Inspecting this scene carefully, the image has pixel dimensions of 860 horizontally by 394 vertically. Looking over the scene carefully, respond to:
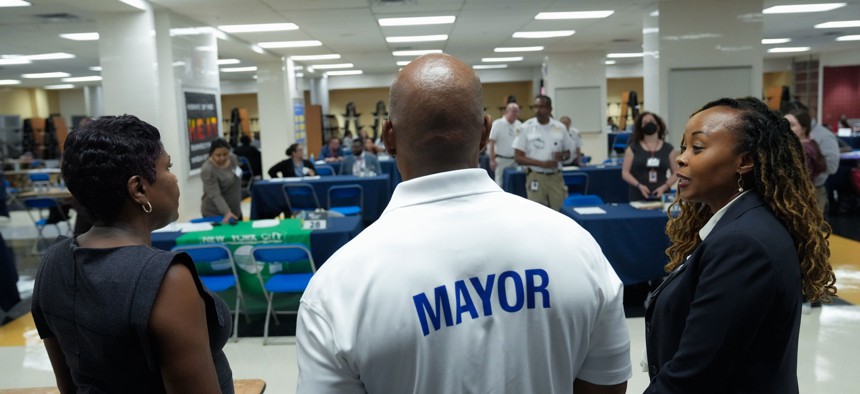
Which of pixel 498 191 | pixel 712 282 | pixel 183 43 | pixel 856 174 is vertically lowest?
pixel 856 174

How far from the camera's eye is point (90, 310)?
4.26 feet

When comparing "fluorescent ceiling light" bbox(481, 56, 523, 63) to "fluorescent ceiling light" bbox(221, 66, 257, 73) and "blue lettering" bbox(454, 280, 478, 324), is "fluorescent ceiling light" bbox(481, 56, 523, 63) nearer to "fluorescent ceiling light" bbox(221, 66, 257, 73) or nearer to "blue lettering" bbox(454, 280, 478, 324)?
"fluorescent ceiling light" bbox(221, 66, 257, 73)

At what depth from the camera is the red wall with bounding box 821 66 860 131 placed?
20.1m

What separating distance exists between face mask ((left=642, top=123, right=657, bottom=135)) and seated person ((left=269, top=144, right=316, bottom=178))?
206 inches

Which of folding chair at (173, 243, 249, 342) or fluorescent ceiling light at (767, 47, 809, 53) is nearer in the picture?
folding chair at (173, 243, 249, 342)

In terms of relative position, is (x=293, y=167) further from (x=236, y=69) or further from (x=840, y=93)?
(x=840, y=93)

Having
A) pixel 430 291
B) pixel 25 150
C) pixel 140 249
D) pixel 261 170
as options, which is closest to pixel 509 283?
pixel 430 291

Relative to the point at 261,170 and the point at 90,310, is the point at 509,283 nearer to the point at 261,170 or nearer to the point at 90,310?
the point at 90,310

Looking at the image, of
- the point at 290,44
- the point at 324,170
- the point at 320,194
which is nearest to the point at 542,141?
the point at 320,194

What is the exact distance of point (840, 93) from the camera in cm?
2030

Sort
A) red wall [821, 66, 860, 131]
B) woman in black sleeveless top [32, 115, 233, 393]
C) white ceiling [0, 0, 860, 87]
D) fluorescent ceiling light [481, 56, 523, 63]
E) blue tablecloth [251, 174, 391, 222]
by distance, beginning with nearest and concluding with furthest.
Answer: woman in black sleeveless top [32, 115, 233, 393] < white ceiling [0, 0, 860, 87] < blue tablecloth [251, 174, 391, 222] < fluorescent ceiling light [481, 56, 523, 63] < red wall [821, 66, 860, 131]

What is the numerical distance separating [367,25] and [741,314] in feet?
31.1

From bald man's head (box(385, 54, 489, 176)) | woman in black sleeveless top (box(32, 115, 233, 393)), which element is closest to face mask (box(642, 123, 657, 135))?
woman in black sleeveless top (box(32, 115, 233, 393))

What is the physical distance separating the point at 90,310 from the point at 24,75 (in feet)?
64.0
